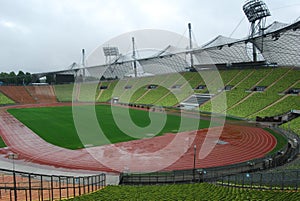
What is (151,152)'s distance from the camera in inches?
1021

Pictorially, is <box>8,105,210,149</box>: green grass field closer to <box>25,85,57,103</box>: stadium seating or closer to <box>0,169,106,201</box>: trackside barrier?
<box>0,169,106,201</box>: trackside barrier

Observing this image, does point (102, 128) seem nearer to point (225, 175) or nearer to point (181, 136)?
point (181, 136)

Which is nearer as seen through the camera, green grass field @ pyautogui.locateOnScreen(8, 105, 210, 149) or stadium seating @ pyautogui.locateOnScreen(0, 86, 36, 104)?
green grass field @ pyautogui.locateOnScreen(8, 105, 210, 149)

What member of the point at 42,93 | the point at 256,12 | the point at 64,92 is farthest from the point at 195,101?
the point at 42,93

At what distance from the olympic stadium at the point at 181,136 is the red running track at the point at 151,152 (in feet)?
0.31

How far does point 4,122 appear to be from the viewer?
4388cm

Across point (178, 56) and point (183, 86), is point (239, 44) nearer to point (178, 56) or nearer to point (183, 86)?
point (183, 86)

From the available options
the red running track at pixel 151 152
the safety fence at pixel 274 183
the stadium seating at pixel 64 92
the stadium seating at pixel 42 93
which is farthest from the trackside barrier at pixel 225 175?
the stadium seating at pixel 42 93

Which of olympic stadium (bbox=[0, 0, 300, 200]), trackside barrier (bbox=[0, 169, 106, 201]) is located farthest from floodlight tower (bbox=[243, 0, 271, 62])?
trackside barrier (bbox=[0, 169, 106, 201])

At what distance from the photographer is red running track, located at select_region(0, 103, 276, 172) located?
2258 cm

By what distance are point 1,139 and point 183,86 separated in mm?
46672

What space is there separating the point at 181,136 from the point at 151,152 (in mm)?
7752

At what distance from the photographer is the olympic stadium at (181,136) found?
1276cm

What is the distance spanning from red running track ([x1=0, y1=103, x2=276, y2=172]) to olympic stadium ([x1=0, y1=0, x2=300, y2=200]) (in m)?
0.09
